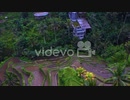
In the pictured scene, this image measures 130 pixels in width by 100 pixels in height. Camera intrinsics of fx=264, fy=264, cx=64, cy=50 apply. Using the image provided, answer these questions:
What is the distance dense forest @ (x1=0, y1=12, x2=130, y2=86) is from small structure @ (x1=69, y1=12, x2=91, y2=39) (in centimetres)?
18

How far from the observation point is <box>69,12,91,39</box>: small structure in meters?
11.2

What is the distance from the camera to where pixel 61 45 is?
443 inches

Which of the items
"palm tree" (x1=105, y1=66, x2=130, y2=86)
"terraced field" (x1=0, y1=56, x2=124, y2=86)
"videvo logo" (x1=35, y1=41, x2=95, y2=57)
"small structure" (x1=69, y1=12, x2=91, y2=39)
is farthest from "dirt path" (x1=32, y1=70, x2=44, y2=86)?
"palm tree" (x1=105, y1=66, x2=130, y2=86)

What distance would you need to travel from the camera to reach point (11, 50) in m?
11.4

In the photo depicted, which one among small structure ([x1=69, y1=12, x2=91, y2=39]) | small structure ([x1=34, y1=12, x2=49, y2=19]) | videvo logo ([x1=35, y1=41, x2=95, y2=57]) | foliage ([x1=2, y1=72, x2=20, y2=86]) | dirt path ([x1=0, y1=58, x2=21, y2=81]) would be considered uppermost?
small structure ([x1=34, y1=12, x2=49, y2=19])

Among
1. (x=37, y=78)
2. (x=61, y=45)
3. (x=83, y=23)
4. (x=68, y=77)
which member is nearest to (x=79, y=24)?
(x=83, y=23)

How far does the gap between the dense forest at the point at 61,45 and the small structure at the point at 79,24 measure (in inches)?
6.9

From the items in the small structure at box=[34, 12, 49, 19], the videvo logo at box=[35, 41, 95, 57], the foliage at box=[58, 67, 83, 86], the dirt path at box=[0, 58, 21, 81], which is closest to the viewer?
the foliage at box=[58, 67, 83, 86]

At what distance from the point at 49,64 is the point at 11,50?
1960 mm

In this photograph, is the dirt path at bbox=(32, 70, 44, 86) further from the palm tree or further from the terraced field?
the palm tree

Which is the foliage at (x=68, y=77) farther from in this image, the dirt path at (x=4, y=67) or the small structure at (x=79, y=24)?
the dirt path at (x=4, y=67)

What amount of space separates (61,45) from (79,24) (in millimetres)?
1197

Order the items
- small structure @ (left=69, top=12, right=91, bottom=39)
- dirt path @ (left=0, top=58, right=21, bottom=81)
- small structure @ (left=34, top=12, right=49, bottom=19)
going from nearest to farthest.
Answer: dirt path @ (left=0, top=58, right=21, bottom=81) → small structure @ (left=69, top=12, right=91, bottom=39) → small structure @ (left=34, top=12, right=49, bottom=19)

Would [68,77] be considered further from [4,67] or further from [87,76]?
[4,67]
